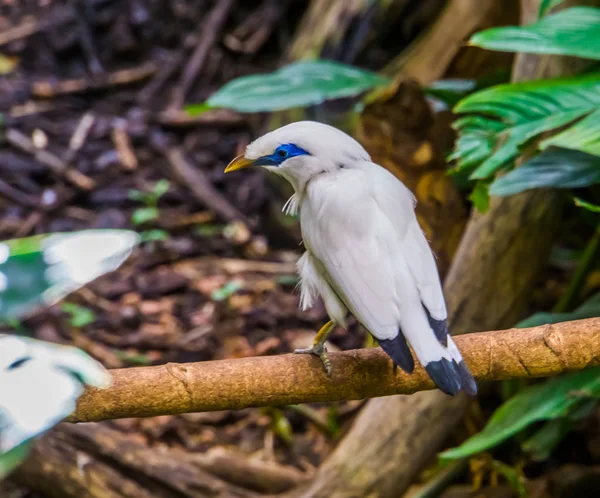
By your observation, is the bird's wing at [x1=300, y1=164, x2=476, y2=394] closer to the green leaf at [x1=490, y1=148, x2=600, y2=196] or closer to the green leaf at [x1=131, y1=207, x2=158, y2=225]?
the green leaf at [x1=490, y1=148, x2=600, y2=196]

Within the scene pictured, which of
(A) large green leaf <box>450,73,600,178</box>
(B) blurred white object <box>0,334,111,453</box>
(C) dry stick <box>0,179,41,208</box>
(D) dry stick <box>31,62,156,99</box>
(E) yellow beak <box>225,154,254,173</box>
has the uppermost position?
(B) blurred white object <box>0,334,111,453</box>

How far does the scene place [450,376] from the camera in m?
1.70

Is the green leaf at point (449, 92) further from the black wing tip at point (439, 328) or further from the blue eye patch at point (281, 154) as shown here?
the black wing tip at point (439, 328)

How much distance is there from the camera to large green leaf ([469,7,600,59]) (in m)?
2.56

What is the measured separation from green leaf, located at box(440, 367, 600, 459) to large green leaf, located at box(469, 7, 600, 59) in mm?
1114

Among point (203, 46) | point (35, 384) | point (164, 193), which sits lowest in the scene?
point (164, 193)

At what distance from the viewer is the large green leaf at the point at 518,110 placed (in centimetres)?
265

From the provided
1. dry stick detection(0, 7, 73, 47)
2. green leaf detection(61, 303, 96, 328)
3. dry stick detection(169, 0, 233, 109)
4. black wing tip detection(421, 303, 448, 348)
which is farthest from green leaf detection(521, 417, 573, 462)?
dry stick detection(0, 7, 73, 47)

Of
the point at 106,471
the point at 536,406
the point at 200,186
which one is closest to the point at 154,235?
the point at 200,186

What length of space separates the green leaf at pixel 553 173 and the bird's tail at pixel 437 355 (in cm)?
101

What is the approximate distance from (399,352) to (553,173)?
1.35m

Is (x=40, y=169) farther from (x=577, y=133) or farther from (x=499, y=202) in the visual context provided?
(x=577, y=133)

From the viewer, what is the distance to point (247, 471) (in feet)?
11.6

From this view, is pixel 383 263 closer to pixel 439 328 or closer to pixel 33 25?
pixel 439 328
